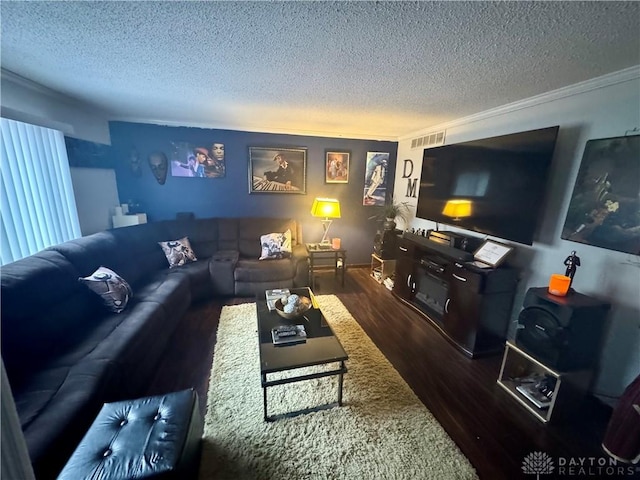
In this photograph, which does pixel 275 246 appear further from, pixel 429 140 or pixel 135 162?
pixel 429 140

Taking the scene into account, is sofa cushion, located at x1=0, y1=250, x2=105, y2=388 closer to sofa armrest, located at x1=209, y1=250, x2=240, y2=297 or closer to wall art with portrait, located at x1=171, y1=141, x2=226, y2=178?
sofa armrest, located at x1=209, y1=250, x2=240, y2=297

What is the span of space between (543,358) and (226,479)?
81.1 inches

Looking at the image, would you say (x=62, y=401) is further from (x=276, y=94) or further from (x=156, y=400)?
(x=276, y=94)

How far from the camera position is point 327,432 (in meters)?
1.57

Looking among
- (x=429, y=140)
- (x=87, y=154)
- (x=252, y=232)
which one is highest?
(x=429, y=140)

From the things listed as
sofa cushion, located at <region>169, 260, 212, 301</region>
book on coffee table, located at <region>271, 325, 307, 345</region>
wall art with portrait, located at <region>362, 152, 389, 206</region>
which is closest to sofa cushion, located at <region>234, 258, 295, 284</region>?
sofa cushion, located at <region>169, 260, 212, 301</region>

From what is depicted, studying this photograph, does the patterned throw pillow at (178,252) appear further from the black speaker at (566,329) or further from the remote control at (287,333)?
the black speaker at (566,329)

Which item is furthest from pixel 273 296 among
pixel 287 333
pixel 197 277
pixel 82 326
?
pixel 82 326

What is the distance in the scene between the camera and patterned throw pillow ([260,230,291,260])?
139 inches

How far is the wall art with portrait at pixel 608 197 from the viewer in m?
1.59

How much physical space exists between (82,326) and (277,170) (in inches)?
114

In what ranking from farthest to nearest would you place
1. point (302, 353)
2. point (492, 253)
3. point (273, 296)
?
1. point (273, 296)
2. point (492, 253)
3. point (302, 353)

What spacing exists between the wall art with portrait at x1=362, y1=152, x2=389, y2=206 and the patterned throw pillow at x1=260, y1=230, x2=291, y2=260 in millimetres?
1604

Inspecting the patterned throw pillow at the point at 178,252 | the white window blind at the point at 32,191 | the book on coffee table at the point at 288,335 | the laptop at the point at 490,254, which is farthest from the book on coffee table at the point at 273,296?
the white window blind at the point at 32,191
